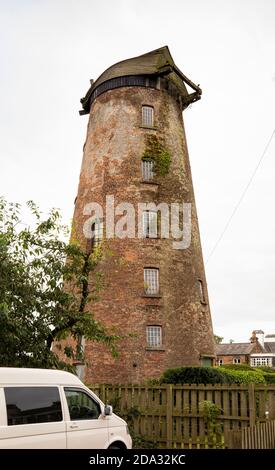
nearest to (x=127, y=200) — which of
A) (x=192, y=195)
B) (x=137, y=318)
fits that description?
(x=192, y=195)

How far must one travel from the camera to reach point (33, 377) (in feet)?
25.6

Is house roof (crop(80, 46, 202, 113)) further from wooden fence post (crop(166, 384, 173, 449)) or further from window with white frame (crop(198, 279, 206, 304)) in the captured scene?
wooden fence post (crop(166, 384, 173, 449))

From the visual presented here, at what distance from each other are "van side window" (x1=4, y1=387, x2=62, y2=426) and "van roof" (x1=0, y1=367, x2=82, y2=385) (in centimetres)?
11

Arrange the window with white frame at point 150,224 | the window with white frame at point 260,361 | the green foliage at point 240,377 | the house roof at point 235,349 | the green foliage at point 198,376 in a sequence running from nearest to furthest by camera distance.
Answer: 1. the green foliage at point 198,376
2. the green foliage at point 240,377
3. the window with white frame at point 150,224
4. the house roof at point 235,349
5. the window with white frame at point 260,361

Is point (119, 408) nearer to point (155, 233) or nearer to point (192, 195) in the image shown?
point (155, 233)

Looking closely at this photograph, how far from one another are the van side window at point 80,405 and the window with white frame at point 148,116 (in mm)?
20892

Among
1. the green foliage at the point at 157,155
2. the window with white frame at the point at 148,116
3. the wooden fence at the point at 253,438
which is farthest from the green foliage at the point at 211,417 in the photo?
the window with white frame at the point at 148,116

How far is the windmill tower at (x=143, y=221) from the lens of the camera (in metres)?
23.9

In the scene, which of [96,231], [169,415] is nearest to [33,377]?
[169,415]

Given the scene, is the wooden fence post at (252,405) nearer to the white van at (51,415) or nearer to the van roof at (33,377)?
the white van at (51,415)

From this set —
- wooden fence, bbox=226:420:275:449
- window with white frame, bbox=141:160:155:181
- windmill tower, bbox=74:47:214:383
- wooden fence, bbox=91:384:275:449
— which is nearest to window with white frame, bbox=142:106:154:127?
windmill tower, bbox=74:47:214:383

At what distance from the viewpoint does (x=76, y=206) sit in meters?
28.3
